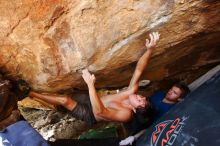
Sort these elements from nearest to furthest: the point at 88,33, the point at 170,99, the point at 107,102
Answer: the point at 88,33
the point at 107,102
the point at 170,99

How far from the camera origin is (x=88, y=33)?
2199mm

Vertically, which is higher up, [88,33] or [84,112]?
[88,33]

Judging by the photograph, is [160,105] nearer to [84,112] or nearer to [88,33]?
[84,112]

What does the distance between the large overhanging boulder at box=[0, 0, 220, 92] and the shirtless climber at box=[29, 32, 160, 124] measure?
0.28ft

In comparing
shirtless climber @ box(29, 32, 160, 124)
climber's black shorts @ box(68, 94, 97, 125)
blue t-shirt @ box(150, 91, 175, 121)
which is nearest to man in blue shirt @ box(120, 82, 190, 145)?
blue t-shirt @ box(150, 91, 175, 121)

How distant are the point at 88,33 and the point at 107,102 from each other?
91 centimetres

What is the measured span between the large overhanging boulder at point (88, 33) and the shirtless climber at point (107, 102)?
3.4 inches

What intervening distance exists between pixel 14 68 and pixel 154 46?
1.04 m

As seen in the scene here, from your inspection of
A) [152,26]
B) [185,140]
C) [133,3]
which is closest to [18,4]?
[133,3]

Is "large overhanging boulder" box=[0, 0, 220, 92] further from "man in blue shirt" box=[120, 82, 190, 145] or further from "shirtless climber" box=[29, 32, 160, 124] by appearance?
"man in blue shirt" box=[120, 82, 190, 145]

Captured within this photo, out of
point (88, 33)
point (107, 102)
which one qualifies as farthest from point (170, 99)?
point (88, 33)

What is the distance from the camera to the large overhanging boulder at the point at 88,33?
209 cm

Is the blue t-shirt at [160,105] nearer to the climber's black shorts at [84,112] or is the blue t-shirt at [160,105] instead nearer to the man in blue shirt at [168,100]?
the man in blue shirt at [168,100]

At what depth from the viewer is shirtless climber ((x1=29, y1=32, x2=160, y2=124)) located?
8.27ft
